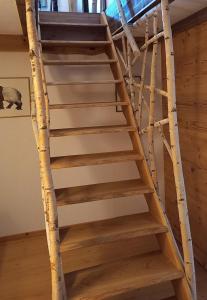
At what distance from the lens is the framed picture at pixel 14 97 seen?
3012mm

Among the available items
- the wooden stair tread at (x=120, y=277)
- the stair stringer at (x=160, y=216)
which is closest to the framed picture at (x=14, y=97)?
the stair stringer at (x=160, y=216)

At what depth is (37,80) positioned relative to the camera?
5.14ft

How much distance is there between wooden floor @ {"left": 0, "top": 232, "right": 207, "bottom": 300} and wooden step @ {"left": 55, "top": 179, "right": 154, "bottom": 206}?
920 mm

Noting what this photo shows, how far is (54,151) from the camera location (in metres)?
3.22

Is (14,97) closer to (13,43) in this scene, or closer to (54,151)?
(13,43)

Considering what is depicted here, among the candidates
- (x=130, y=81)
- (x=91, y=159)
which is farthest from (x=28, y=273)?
(x=130, y=81)

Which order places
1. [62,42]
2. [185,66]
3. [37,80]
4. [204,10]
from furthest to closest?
[185,66], [62,42], [204,10], [37,80]

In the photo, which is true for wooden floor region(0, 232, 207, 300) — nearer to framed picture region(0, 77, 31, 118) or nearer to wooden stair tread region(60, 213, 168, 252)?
wooden stair tread region(60, 213, 168, 252)

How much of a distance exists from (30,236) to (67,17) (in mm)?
2583

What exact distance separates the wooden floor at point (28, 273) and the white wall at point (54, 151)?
7.3 inches

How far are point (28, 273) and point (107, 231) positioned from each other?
3.99ft

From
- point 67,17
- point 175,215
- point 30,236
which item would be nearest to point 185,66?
point 67,17

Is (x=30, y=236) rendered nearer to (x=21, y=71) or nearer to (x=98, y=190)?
(x=98, y=190)

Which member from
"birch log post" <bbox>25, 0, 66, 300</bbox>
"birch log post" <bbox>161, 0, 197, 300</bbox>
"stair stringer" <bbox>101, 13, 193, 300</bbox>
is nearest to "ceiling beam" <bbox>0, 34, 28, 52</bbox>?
"stair stringer" <bbox>101, 13, 193, 300</bbox>
